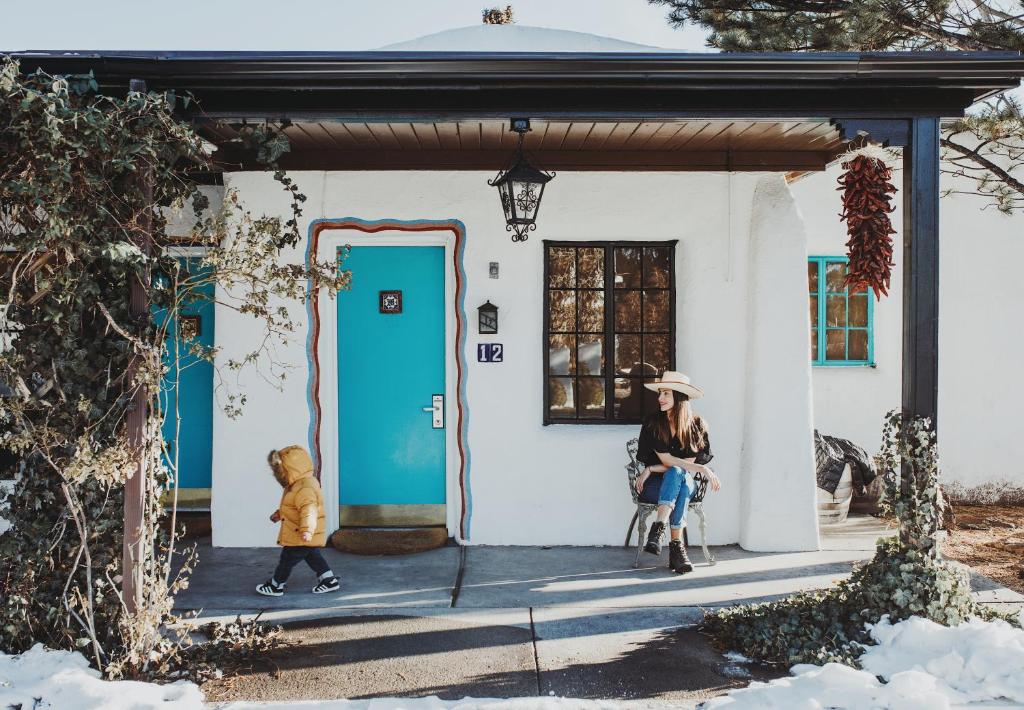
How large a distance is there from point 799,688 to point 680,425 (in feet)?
7.53

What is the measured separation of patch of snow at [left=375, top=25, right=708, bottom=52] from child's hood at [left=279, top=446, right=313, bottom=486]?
350 centimetres

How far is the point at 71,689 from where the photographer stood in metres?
3.76

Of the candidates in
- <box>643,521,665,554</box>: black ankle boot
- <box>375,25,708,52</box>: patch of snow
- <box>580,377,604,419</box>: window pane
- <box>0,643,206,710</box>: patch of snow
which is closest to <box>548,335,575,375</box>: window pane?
<box>580,377,604,419</box>: window pane

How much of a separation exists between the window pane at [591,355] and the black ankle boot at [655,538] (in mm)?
1442

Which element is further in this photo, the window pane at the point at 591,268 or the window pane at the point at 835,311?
the window pane at the point at 835,311

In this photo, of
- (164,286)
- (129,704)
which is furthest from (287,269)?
(129,704)

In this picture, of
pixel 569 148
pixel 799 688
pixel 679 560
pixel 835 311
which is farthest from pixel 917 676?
pixel 835 311

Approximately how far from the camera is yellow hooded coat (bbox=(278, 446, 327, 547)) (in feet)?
17.1

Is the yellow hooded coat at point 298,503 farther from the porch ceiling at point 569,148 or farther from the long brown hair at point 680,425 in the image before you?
the long brown hair at point 680,425

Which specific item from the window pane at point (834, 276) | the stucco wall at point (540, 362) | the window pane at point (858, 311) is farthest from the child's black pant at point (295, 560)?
the window pane at point (858, 311)

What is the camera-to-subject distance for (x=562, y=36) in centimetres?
708

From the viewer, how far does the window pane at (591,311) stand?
22.0ft

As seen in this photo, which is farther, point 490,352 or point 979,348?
point 979,348

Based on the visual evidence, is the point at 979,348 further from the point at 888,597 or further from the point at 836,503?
the point at 888,597
